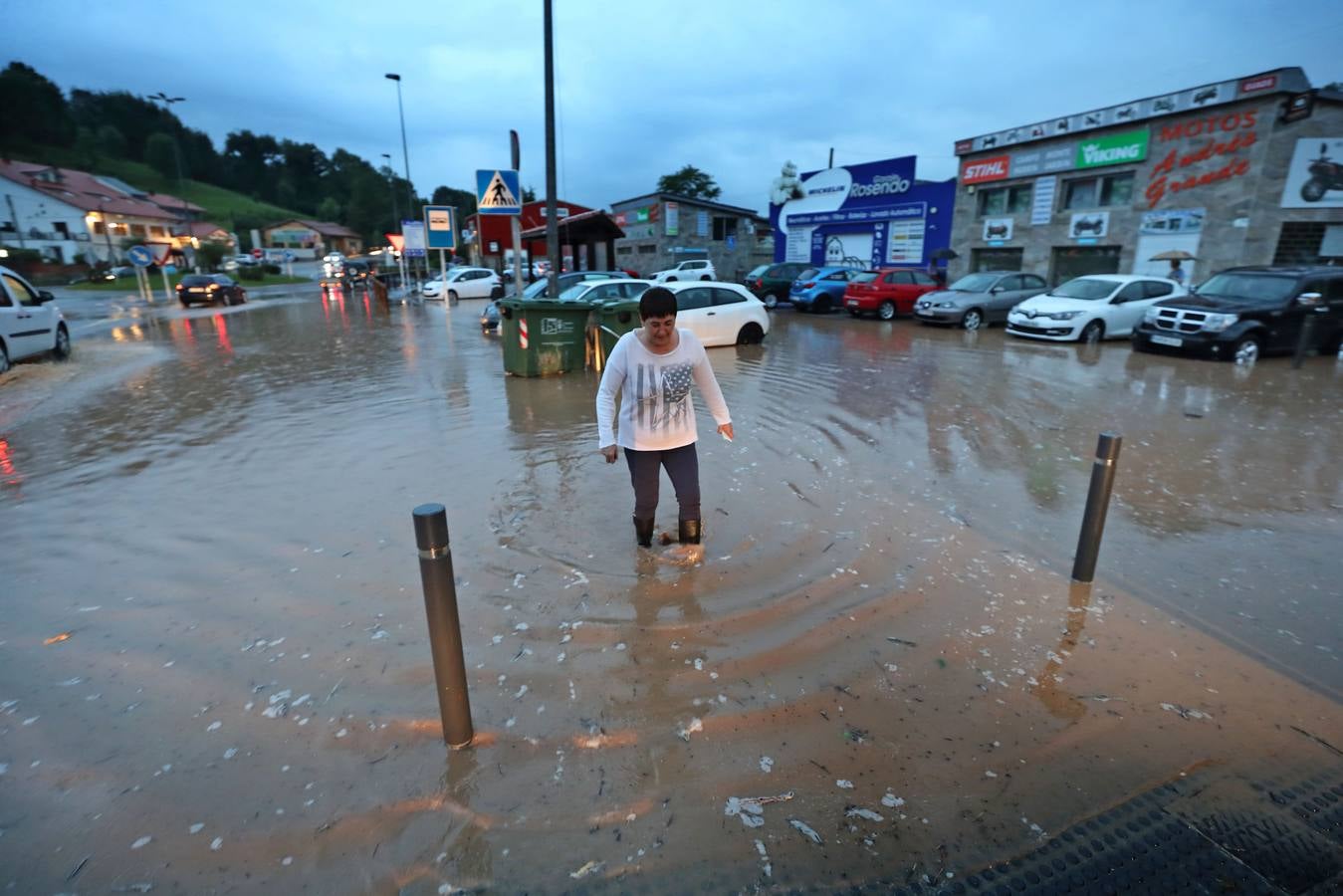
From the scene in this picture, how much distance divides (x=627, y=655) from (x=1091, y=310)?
589 inches

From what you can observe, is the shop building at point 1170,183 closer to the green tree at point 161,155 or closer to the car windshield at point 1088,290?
the car windshield at point 1088,290

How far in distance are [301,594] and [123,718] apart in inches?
41.8

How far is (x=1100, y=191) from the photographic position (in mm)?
22156

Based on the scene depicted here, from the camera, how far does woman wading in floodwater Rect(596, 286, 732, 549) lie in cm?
375

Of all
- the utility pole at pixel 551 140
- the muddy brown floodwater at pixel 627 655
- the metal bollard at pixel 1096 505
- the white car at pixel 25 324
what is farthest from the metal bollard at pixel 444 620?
the white car at pixel 25 324

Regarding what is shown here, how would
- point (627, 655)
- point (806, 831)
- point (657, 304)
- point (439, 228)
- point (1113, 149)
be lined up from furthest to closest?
point (439, 228)
point (1113, 149)
point (657, 304)
point (627, 655)
point (806, 831)

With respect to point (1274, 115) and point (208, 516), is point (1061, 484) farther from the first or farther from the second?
point (1274, 115)

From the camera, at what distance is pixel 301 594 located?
12.6ft

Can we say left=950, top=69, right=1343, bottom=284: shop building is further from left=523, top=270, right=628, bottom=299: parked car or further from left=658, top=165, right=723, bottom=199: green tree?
left=658, top=165, right=723, bottom=199: green tree

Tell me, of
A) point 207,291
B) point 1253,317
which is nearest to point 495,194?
point 1253,317

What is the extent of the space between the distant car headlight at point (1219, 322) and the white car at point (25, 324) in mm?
20186

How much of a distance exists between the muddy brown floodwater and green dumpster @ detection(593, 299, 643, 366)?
13.0 feet

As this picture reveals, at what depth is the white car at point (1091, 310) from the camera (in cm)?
1449

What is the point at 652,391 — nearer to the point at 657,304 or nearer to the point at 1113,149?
the point at 657,304
